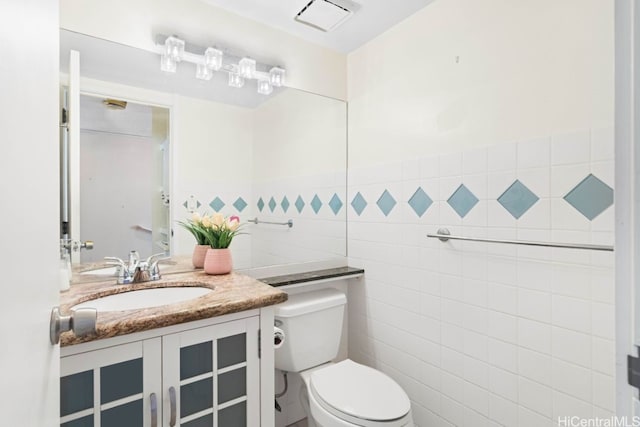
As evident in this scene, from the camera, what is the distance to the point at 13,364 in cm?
35

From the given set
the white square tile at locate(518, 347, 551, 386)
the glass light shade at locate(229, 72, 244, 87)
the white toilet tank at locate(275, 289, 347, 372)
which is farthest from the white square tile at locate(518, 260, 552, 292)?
the glass light shade at locate(229, 72, 244, 87)

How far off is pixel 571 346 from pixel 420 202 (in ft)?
2.55

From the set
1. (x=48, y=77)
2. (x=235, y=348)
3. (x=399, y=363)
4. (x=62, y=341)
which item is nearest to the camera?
(x=48, y=77)

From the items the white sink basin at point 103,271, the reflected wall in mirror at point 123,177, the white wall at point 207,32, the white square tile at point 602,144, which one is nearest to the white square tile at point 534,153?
the white square tile at point 602,144

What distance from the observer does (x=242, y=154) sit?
169cm

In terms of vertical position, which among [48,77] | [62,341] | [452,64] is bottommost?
[62,341]

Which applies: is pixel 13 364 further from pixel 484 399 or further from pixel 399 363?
pixel 399 363

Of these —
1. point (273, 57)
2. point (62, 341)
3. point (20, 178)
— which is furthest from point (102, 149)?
point (20, 178)

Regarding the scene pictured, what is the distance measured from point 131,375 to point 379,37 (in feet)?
6.21

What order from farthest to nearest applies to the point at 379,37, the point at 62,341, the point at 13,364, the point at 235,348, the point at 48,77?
the point at 379,37 → the point at 235,348 → the point at 62,341 → the point at 48,77 → the point at 13,364

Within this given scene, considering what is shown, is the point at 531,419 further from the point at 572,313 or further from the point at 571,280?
the point at 571,280

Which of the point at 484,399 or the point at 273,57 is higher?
the point at 273,57

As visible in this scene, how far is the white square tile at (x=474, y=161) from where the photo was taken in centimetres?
127

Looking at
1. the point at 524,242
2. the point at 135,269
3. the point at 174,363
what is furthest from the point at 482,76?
the point at 135,269
